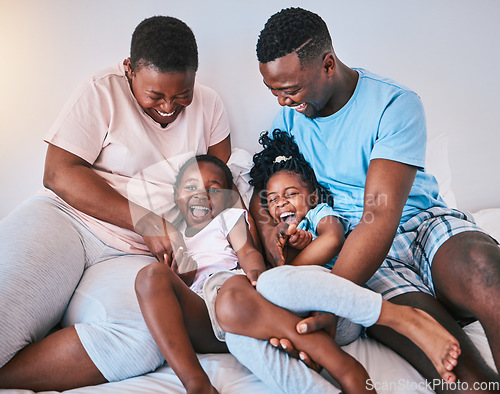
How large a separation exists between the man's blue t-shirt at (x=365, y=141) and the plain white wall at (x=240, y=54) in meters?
0.50

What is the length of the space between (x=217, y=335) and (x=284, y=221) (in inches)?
19.4

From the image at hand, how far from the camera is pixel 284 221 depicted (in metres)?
1.46

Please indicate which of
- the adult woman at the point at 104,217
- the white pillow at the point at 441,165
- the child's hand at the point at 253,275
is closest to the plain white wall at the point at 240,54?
the white pillow at the point at 441,165

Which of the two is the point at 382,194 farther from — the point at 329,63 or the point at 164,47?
the point at 164,47

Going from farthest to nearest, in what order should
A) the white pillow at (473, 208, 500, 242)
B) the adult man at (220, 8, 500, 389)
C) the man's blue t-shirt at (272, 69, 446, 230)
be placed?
the white pillow at (473, 208, 500, 242)
the man's blue t-shirt at (272, 69, 446, 230)
the adult man at (220, 8, 500, 389)

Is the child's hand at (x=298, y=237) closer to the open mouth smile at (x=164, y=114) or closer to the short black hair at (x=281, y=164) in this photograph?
the short black hair at (x=281, y=164)

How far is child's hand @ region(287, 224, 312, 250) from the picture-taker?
123 centimetres

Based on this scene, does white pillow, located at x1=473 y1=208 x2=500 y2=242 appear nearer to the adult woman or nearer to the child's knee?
the adult woman

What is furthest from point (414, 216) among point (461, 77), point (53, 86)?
point (53, 86)

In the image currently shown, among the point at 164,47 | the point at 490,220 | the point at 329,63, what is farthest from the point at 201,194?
the point at 490,220

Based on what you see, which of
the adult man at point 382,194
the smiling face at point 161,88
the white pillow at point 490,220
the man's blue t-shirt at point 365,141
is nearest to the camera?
the adult man at point 382,194

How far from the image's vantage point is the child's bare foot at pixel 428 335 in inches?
35.5

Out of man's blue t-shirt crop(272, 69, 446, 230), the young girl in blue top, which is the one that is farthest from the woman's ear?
the young girl in blue top

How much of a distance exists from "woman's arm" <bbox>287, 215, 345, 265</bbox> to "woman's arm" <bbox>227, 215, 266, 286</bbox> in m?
0.11
